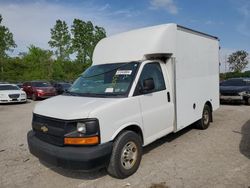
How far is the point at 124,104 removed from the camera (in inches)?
175

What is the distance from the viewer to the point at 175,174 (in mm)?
4543

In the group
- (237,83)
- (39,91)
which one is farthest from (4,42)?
(237,83)

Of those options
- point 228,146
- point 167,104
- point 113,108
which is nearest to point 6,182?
point 113,108

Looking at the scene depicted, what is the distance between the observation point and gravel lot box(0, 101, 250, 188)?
4305 millimetres

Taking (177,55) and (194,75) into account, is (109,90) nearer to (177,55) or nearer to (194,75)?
(177,55)

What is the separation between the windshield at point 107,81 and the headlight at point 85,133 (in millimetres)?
887

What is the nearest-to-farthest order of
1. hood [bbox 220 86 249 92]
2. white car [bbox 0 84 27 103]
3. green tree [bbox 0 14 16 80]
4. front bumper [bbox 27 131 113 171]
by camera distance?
front bumper [bbox 27 131 113 171]
hood [bbox 220 86 249 92]
white car [bbox 0 84 27 103]
green tree [bbox 0 14 16 80]

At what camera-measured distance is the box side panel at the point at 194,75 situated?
6.04 m

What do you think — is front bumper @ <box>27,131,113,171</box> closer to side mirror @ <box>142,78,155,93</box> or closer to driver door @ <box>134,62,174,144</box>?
driver door @ <box>134,62,174,144</box>

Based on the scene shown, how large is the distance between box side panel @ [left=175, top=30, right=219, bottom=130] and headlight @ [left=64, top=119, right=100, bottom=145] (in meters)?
2.56

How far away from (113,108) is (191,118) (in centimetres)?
309

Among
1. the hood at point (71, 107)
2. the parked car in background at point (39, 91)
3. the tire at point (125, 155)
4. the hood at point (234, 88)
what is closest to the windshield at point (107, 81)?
the hood at point (71, 107)

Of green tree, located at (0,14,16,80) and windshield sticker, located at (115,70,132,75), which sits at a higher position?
green tree, located at (0,14,16,80)

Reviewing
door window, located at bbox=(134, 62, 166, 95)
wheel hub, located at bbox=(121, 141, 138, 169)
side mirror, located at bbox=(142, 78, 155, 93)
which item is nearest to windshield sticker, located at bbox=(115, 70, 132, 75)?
door window, located at bbox=(134, 62, 166, 95)
